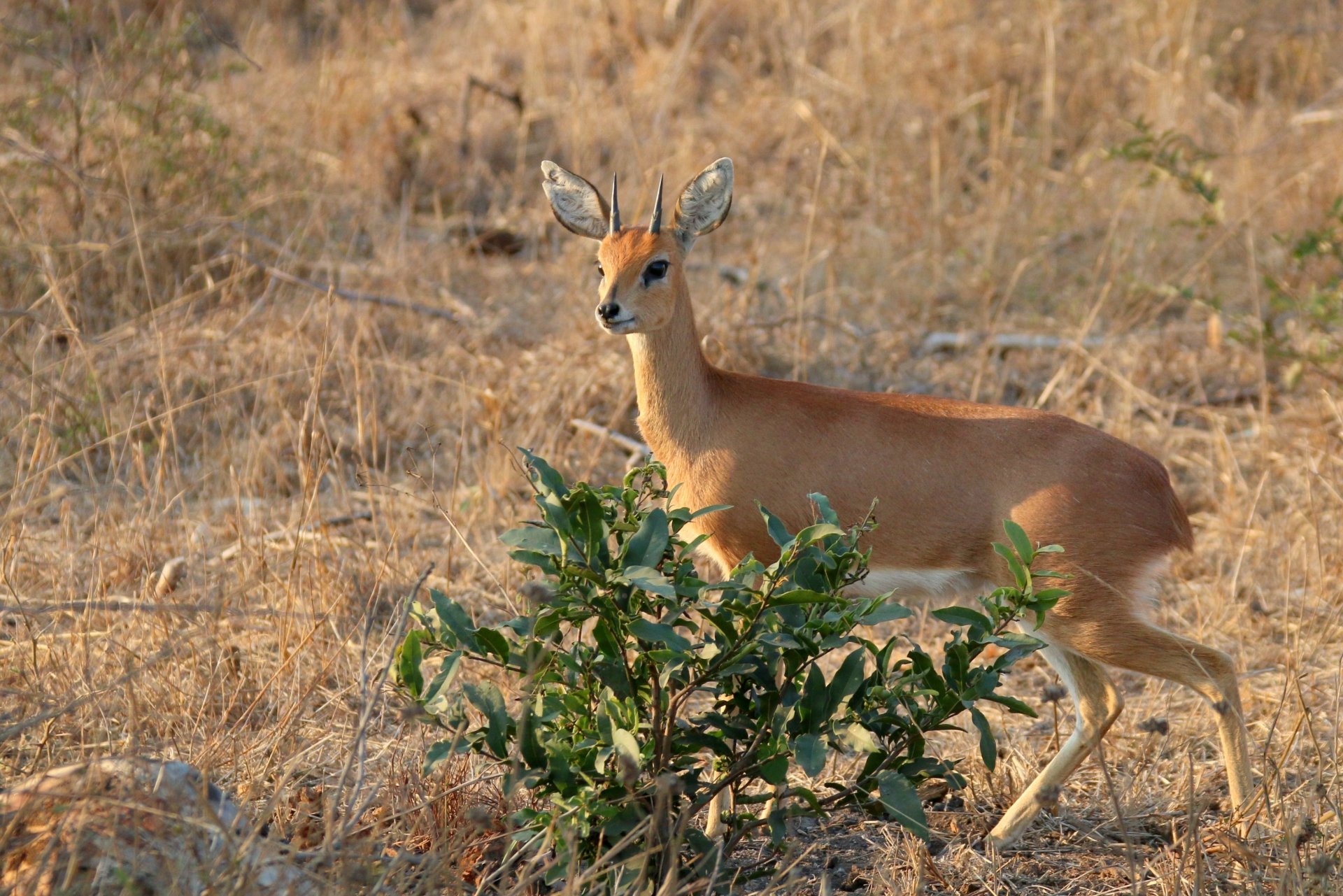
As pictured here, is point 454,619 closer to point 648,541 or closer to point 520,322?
point 648,541

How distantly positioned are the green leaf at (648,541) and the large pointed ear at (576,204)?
6.17 feet


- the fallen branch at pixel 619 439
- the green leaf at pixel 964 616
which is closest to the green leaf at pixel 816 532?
the green leaf at pixel 964 616

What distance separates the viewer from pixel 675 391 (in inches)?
173

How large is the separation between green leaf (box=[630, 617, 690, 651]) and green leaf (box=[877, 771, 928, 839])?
0.63 meters

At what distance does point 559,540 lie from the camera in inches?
116

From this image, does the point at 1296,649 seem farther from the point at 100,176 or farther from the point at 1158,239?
the point at 100,176

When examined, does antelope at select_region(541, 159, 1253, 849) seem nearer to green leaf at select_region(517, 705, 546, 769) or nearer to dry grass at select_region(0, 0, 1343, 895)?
dry grass at select_region(0, 0, 1343, 895)

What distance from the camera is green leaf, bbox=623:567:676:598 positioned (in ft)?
9.12

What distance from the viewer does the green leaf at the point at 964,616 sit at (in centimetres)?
305

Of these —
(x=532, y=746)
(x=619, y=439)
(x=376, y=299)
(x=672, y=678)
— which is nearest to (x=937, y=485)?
(x=672, y=678)

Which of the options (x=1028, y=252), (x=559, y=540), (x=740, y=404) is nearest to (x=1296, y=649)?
(x=740, y=404)

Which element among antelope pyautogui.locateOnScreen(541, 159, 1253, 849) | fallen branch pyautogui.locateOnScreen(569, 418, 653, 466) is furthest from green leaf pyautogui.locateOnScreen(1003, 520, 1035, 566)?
fallen branch pyautogui.locateOnScreen(569, 418, 653, 466)

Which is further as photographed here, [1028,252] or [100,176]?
[1028,252]

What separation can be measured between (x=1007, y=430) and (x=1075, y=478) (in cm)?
26
